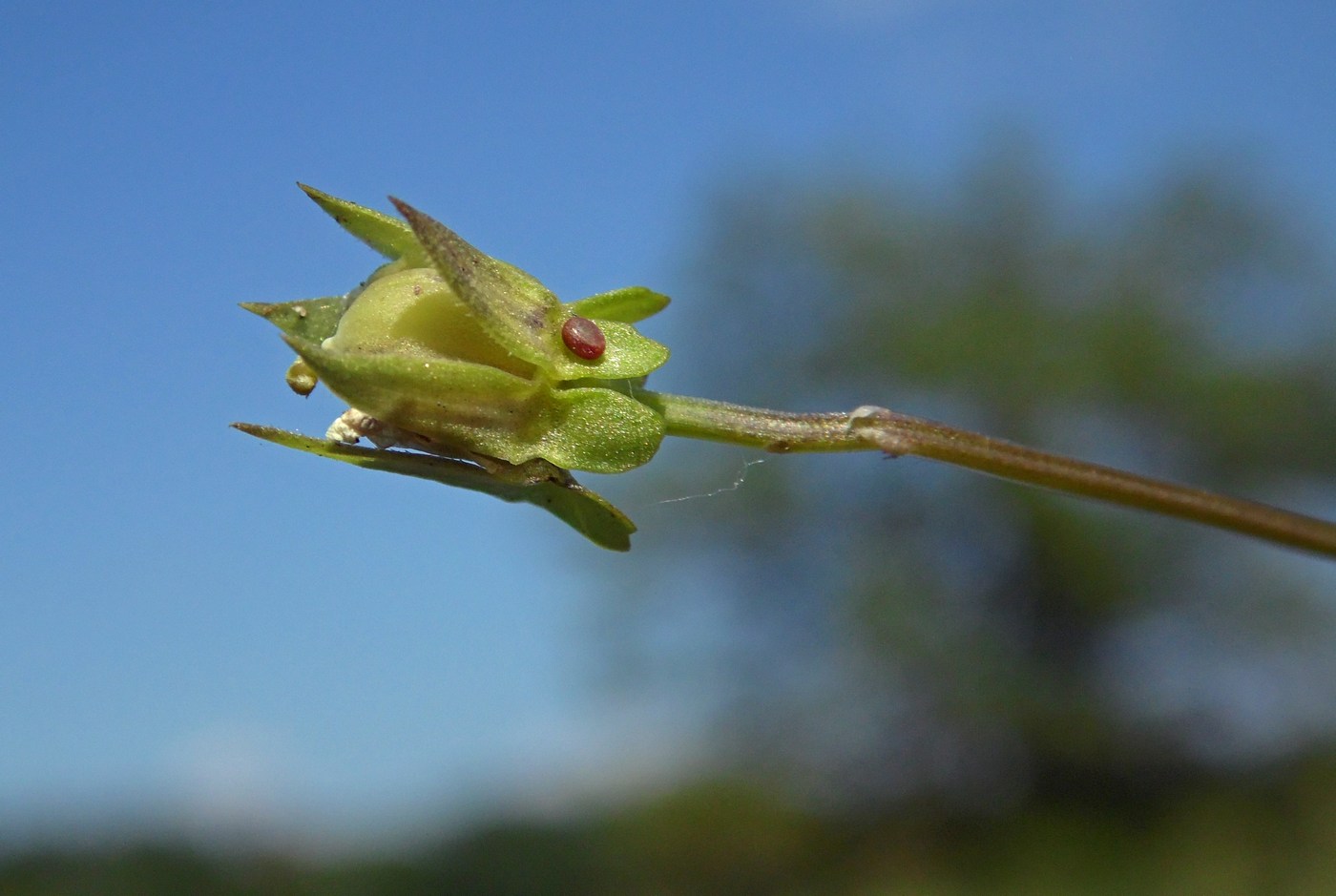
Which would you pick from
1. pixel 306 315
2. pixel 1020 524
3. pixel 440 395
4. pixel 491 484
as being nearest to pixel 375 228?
pixel 306 315

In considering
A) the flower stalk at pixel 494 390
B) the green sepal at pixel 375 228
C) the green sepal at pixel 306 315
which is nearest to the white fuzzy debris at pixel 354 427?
the flower stalk at pixel 494 390

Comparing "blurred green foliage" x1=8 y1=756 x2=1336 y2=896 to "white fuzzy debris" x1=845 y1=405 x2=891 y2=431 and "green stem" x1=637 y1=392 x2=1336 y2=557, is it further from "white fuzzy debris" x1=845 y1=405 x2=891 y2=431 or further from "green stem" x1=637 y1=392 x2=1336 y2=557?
"white fuzzy debris" x1=845 y1=405 x2=891 y2=431

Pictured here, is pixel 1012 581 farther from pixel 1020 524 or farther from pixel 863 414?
pixel 863 414

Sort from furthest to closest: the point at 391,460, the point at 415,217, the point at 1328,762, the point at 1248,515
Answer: the point at 1328,762
the point at 391,460
the point at 415,217
the point at 1248,515

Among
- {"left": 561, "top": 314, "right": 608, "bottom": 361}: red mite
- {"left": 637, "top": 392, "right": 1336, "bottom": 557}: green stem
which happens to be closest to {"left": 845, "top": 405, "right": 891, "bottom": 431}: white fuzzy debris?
{"left": 637, "top": 392, "right": 1336, "bottom": 557}: green stem

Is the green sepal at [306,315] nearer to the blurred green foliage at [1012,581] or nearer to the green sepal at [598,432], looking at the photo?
the green sepal at [598,432]

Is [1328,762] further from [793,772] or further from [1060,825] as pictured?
[793,772]

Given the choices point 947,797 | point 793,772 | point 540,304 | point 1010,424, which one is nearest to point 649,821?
point 793,772
